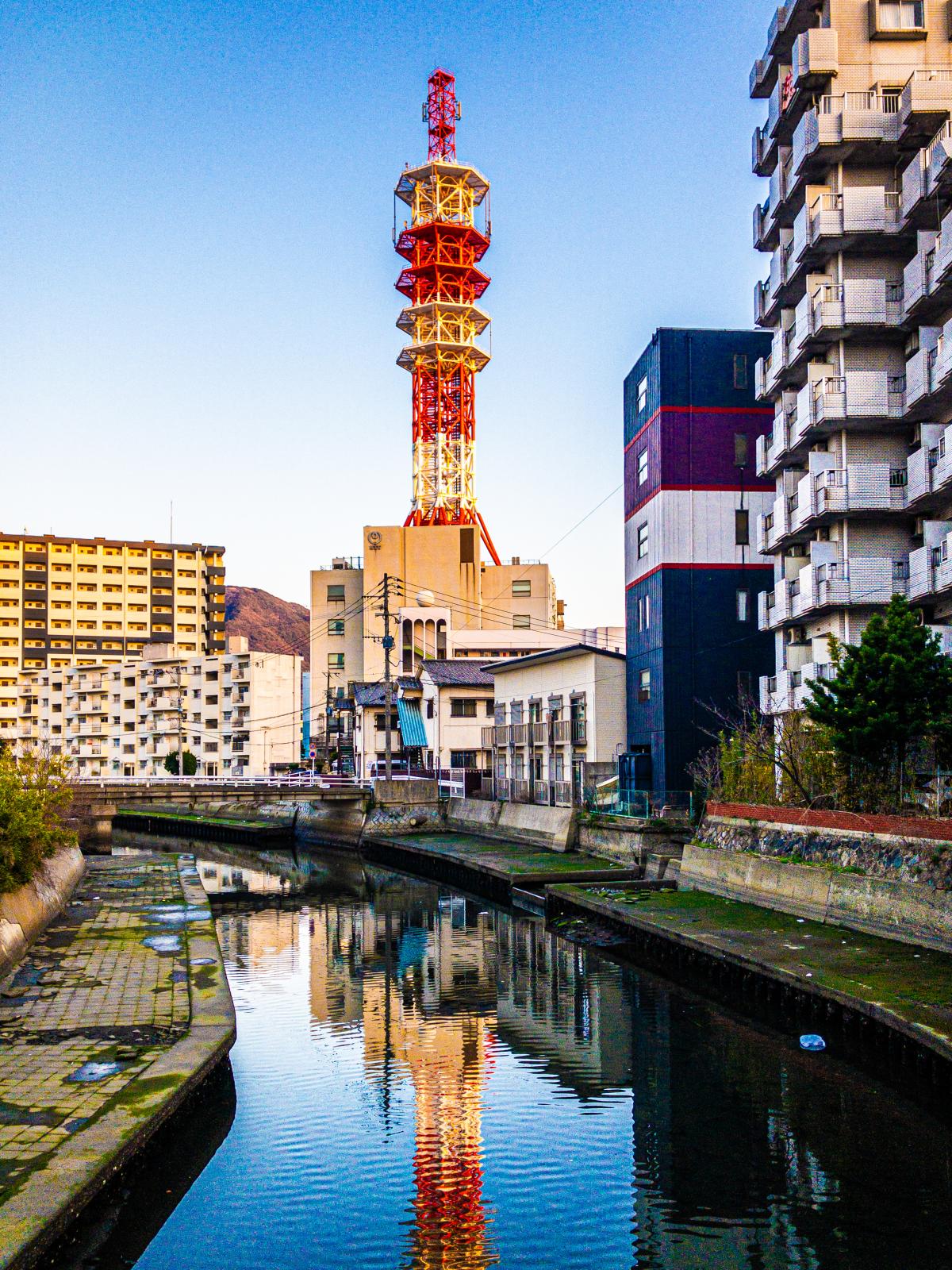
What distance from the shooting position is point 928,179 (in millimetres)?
33344

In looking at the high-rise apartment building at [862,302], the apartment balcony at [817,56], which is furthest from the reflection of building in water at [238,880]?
the apartment balcony at [817,56]

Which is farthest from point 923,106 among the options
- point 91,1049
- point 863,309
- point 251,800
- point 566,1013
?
point 251,800

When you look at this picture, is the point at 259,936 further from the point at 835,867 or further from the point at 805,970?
the point at 805,970

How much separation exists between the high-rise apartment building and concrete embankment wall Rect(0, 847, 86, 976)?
2293 centimetres

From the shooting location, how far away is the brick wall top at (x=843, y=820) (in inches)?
861

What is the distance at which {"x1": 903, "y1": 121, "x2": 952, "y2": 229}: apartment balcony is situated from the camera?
105 ft

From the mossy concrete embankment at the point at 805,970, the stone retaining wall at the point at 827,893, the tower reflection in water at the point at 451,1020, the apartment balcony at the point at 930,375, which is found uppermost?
the apartment balcony at the point at 930,375

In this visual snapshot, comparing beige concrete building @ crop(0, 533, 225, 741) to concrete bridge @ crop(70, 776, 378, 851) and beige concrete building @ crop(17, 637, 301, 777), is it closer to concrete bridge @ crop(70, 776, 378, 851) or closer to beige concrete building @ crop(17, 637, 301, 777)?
beige concrete building @ crop(17, 637, 301, 777)

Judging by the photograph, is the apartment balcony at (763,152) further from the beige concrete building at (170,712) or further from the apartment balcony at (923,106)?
the beige concrete building at (170,712)

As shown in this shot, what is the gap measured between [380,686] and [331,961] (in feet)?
184

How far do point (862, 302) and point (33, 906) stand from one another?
1172 inches

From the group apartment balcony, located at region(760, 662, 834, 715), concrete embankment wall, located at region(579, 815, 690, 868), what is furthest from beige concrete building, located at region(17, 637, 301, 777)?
apartment balcony, located at region(760, 662, 834, 715)

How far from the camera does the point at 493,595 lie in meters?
103

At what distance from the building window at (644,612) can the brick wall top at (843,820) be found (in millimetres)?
16518
